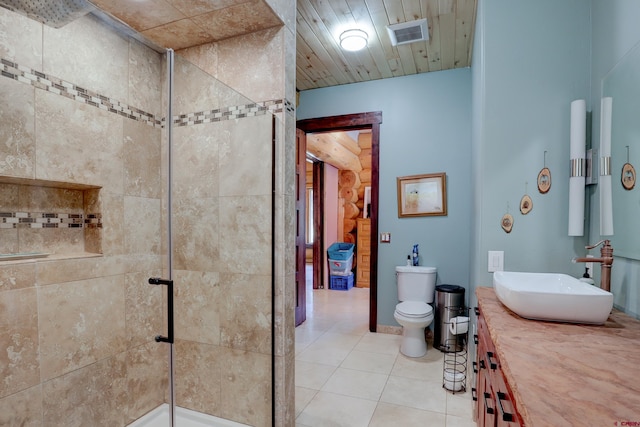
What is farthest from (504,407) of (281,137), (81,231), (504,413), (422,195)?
(422,195)

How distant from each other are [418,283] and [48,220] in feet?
9.72

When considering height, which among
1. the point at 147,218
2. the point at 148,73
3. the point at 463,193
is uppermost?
the point at 148,73

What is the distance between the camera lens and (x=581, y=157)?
5.64ft

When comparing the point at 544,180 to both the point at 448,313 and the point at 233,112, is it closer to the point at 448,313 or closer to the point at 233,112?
the point at 448,313

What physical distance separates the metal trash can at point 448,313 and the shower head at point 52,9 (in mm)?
3307

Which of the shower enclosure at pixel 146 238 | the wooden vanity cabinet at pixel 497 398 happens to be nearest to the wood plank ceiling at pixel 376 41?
the shower enclosure at pixel 146 238

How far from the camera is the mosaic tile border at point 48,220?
144cm

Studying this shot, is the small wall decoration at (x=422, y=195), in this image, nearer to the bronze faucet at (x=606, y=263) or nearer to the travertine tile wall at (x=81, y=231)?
the bronze faucet at (x=606, y=263)

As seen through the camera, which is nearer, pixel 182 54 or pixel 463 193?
pixel 182 54

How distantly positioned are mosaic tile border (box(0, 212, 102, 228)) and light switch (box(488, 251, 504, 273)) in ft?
7.45

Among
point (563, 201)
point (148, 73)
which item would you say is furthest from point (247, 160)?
point (563, 201)

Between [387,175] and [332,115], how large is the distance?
974 mm

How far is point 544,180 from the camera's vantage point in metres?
1.84

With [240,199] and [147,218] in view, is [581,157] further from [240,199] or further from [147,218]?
[147,218]
